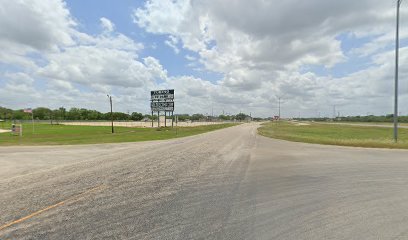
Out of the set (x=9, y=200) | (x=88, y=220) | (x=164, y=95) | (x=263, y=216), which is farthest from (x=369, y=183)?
(x=164, y=95)

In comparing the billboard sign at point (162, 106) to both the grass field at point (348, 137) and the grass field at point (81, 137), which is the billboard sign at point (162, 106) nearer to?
the grass field at point (81, 137)

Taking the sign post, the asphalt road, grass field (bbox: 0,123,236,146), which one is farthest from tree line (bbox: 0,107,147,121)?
the asphalt road

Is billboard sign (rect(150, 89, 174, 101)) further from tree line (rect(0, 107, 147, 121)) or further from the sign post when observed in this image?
tree line (rect(0, 107, 147, 121))

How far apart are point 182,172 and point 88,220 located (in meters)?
4.98

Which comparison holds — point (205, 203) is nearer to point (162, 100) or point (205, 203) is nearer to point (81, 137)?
point (81, 137)

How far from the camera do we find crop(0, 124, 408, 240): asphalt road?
175 inches

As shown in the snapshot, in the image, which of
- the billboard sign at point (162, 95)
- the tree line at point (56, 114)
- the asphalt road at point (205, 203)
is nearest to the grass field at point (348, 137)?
the asphalt road at point (205, 203)

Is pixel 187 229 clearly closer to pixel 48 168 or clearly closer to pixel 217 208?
pixel 217 208

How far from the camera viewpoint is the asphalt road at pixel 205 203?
4.45m

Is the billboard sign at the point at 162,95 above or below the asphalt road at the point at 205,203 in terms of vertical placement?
above

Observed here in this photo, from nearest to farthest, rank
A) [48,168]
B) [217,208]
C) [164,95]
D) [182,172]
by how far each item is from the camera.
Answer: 1. [217,208]
2. [182,172]
3. [48,168]
4. [164,95]

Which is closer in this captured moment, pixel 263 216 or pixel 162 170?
pixel 263 216

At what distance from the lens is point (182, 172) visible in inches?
382

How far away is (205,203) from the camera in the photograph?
5.95 metres
